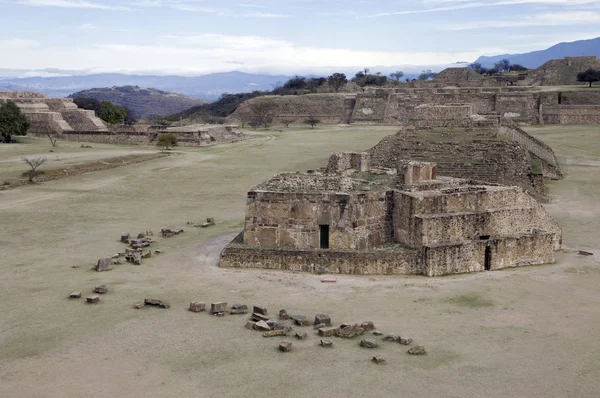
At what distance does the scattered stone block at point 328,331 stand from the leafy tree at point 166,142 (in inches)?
1334

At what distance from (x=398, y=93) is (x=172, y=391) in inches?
2111

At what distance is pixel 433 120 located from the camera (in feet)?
101

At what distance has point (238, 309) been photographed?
13.1m

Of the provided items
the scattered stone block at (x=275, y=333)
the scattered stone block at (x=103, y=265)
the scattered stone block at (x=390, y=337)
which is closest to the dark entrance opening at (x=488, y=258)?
the scattered stone block at (x=390, y=337)

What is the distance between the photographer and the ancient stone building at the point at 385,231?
15.8m

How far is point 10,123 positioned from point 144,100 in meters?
118

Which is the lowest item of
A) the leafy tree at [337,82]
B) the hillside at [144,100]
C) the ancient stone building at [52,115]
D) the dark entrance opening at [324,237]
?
the hillside at [144,100]

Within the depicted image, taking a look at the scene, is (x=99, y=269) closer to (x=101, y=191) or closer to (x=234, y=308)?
(x=234, y=308)

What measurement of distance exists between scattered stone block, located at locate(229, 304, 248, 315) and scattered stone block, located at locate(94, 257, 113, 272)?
4.35 meters

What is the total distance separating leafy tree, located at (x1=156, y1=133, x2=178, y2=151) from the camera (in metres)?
44.5

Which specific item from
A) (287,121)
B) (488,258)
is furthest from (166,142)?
(488,258)

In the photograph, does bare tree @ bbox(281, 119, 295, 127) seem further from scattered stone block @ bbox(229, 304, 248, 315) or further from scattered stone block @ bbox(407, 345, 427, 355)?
scattered stone block @ bbox(407, 345, 427, 355)

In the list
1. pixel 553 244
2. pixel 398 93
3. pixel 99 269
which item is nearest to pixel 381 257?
pixel 553 244

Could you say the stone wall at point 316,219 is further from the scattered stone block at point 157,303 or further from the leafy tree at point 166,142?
the leafy tree at point 166,142
